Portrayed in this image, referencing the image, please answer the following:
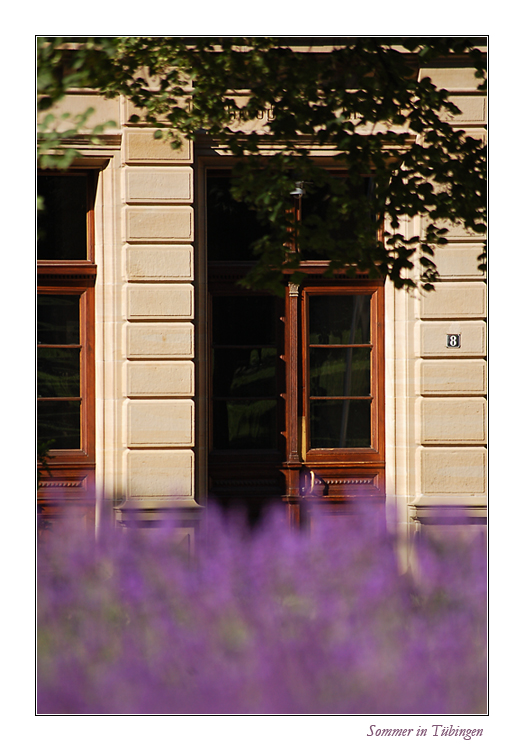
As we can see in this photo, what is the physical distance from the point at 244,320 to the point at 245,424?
795 mm

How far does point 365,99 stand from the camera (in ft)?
11.4

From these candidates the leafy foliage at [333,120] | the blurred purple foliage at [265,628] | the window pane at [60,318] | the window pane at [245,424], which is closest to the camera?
the blurred purple foliage at [265,628]

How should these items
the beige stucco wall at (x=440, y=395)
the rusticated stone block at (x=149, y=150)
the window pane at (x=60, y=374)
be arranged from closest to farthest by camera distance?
1. the beige stucco wall at (x=440, y=395)
2. the window pane at (x=60, y=374)
3. the rusticated stone block at (x=149, y=150)

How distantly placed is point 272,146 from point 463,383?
202 centimetres

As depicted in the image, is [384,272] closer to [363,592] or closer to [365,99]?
[365,99]

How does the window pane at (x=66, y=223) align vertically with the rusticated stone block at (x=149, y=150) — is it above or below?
below

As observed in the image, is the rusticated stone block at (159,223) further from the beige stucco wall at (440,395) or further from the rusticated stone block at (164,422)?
the beige stucco wall at (440,395)

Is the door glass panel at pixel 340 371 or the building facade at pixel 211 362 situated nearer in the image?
the building facade at pixel 211 362

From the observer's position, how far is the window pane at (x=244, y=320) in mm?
4555

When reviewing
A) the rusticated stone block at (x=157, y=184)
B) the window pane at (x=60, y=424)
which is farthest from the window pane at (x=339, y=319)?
the window pane at (x=60, y=424)

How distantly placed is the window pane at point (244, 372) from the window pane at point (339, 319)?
1.31 ft

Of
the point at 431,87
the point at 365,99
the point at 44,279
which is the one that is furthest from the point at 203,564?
the point at 431,87

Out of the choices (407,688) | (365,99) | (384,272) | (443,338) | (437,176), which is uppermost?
(365,99)

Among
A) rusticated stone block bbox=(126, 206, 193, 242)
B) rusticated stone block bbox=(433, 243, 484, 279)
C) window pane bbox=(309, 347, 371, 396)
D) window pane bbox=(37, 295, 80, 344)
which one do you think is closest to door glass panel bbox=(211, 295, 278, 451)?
window pane bbox=(309, 347, 371, 396)
